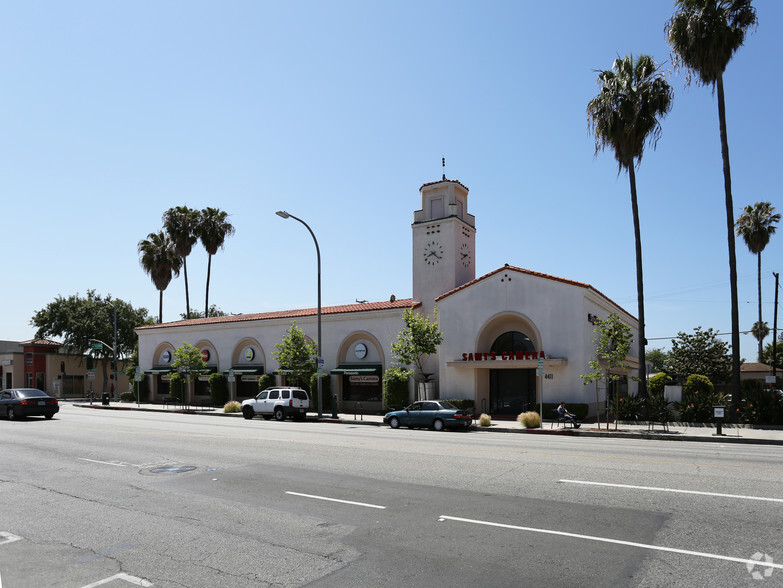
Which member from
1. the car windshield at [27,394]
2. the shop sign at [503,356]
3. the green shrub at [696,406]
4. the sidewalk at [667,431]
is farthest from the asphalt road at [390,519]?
the car windshield at [27,394]

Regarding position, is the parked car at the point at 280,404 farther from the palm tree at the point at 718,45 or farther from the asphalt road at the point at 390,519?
the palm tree at the point at 718,45

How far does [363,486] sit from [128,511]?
3.76 metres

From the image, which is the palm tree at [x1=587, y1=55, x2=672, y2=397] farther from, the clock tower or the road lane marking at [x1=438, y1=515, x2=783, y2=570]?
the road lane marking at [x1=438, y1=515, x2=783, y2=570]

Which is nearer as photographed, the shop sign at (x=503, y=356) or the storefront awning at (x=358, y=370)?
the shop sign at (x=503, y=356)

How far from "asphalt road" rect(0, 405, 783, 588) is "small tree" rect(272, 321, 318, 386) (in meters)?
19.9

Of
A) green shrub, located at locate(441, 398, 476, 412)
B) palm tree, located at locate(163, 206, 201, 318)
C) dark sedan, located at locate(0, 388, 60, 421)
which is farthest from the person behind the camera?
palm tree, located at locate(163, 206, 201, 318)

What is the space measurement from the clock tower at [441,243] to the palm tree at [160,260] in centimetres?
2880

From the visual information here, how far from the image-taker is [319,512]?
27.6 feet

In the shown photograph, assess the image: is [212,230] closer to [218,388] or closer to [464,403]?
[218,388]

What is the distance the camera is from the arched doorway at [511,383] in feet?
101

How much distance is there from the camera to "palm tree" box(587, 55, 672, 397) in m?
26.1

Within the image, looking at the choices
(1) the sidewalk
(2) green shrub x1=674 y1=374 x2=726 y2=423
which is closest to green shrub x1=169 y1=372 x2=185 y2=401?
(1) the sidewalk

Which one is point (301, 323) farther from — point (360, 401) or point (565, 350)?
point (565, 350)

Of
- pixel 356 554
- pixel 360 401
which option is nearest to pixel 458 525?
pixel 356 554
